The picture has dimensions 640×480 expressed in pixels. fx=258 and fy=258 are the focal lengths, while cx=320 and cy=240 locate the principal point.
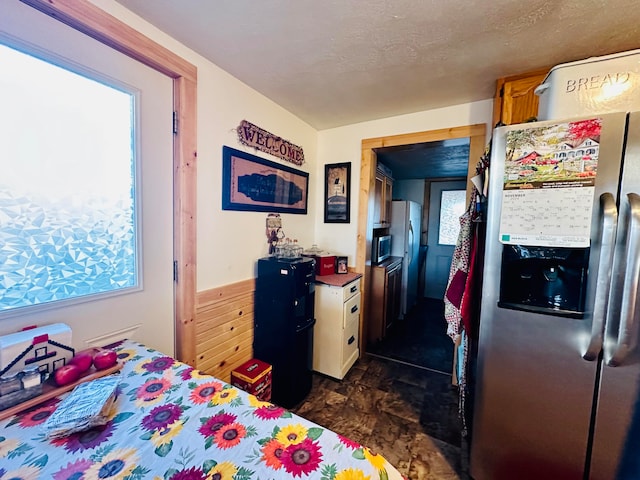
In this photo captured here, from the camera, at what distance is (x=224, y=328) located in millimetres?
1812

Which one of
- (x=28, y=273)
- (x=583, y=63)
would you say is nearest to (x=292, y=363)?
(x=28, y=273)

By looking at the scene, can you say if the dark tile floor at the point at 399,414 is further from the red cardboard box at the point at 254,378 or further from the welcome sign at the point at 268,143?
the welcome sign at the point at 268,143

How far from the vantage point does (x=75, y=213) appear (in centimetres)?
113

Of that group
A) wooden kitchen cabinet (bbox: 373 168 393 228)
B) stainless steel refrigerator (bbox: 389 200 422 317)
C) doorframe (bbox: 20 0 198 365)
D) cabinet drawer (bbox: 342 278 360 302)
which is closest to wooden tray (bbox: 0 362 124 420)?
doorframe (bbox: 20 0 198 365)

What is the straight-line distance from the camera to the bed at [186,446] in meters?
0.63

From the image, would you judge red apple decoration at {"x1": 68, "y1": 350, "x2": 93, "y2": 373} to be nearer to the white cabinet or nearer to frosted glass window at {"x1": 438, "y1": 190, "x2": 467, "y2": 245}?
the white cabinet

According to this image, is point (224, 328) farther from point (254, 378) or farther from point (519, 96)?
point (519, 96)

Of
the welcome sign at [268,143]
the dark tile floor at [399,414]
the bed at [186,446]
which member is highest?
the welcome sign at [268,143]

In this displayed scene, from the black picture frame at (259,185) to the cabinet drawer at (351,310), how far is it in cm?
99

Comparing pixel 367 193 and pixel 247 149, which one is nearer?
pixel 247 149

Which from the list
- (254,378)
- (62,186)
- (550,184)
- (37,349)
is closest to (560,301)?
(550,184)

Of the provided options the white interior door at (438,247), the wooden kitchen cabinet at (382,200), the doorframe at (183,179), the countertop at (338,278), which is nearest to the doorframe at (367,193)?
the countertop at (338,278)

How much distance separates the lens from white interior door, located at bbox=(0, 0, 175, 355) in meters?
1.00

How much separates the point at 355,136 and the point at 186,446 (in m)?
2.59
